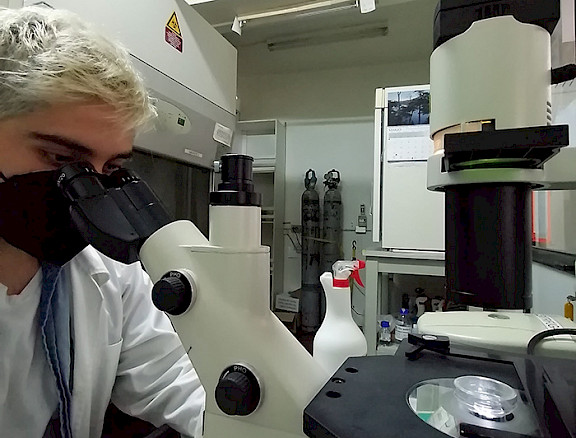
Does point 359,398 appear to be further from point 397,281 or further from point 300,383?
point 397,281

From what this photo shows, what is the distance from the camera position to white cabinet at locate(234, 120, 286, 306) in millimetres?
3109

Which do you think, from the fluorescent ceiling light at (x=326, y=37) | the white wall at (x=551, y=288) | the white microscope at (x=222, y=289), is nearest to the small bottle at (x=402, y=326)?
the white wall at (x=551, y=288)

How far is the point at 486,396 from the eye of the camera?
44 cm

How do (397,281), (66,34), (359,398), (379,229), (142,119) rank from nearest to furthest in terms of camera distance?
1. (359,398)
2. (66,34)
3. (142,119)
4. (379,229)
5. (397,281)

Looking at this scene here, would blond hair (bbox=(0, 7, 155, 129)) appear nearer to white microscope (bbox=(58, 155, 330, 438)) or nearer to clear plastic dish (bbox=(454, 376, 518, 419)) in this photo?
white microscope (bbox=(58, 155, 330, 438))

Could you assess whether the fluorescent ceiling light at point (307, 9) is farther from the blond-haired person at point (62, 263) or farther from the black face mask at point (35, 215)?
the black face mask at point (35, 215)

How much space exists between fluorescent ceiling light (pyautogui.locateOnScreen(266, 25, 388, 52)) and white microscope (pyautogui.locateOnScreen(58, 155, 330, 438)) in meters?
2.66

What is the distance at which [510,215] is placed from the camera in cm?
48

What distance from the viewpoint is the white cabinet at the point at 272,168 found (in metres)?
3.11

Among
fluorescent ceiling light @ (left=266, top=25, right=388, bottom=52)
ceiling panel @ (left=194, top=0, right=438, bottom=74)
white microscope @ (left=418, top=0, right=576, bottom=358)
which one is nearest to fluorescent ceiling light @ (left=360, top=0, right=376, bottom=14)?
ceiling panel @ (left=194, top=0, right=438, bottom=74)

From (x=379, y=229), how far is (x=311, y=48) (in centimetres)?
181

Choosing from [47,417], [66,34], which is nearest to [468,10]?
[66,34]

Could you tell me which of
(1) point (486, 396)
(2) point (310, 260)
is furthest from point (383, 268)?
(2) point (310, 260)

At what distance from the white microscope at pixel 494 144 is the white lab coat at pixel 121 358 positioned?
59cm
